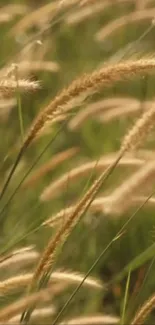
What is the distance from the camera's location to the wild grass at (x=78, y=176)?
146 centimetres

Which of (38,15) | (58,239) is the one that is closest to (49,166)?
(58,239)

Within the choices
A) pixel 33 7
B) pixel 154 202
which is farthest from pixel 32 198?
pixel 33 7

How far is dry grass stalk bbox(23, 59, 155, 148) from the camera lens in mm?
1397

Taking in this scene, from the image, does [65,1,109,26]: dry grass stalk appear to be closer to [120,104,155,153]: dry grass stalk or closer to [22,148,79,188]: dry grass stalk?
[22,148,79,188]: dry grass stalk

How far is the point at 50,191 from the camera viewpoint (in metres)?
1.83

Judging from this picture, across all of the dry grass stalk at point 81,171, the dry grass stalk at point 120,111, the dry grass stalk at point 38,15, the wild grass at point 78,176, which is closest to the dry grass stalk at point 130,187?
the wild grass at point 78,176

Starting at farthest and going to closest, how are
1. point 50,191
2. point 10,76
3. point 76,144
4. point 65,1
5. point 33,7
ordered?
point 33,7 < point 76,144 < point 65,1 < point 50,191 < point 10,76

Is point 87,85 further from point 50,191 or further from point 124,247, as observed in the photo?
point 124,247

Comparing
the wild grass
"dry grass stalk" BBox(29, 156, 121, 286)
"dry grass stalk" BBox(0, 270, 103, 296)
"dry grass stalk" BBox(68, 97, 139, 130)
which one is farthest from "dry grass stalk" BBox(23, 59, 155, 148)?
"dry grass stalk" BBox(68, 97, 139, 130)

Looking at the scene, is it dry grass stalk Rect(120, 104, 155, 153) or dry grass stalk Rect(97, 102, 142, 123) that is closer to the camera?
dry grass stalk Rect(120, 104, 155, 153)

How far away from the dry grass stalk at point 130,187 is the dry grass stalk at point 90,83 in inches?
8.2

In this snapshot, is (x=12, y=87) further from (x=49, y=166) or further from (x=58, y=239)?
(x=49, y=166)

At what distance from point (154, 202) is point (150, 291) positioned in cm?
72

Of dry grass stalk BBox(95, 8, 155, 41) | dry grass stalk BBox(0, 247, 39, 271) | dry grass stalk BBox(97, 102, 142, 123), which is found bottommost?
dry grass stalk BBox(0, 247, 39, 271)
